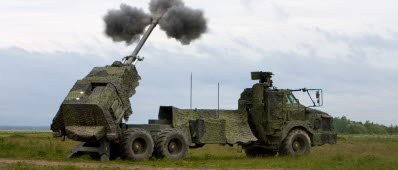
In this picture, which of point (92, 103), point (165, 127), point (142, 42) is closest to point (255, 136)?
point (165, 127)

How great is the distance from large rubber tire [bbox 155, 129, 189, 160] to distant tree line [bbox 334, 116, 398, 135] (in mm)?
65111

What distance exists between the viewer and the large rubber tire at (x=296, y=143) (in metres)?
25.0

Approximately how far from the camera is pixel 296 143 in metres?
25.5

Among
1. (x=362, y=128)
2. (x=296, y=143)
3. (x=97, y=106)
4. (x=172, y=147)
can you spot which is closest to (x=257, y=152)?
(x=296, y=143)

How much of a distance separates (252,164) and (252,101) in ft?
18.6

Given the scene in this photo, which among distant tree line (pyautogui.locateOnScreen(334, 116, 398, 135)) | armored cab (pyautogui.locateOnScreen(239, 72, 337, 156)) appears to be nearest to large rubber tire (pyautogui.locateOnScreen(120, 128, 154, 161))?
armored cab (pyautogui.locateOnScreen(239, 72, 337, 156))

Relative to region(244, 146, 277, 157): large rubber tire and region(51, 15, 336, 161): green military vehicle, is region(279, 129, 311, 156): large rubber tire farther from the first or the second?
region(244, 146, 277, 157): large rubber tire

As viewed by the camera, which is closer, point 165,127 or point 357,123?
point 165,127

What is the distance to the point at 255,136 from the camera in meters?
25.8

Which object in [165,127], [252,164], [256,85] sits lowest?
[252,164]

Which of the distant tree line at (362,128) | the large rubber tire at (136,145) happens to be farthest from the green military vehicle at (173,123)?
the distant tree line at (362,128)

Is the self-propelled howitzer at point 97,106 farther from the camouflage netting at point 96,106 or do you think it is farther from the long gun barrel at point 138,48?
the long gun barrel at point 138,48

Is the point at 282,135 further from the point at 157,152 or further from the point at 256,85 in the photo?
the point at 157,152

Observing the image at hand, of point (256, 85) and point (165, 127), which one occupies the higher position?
point (256, 85)
